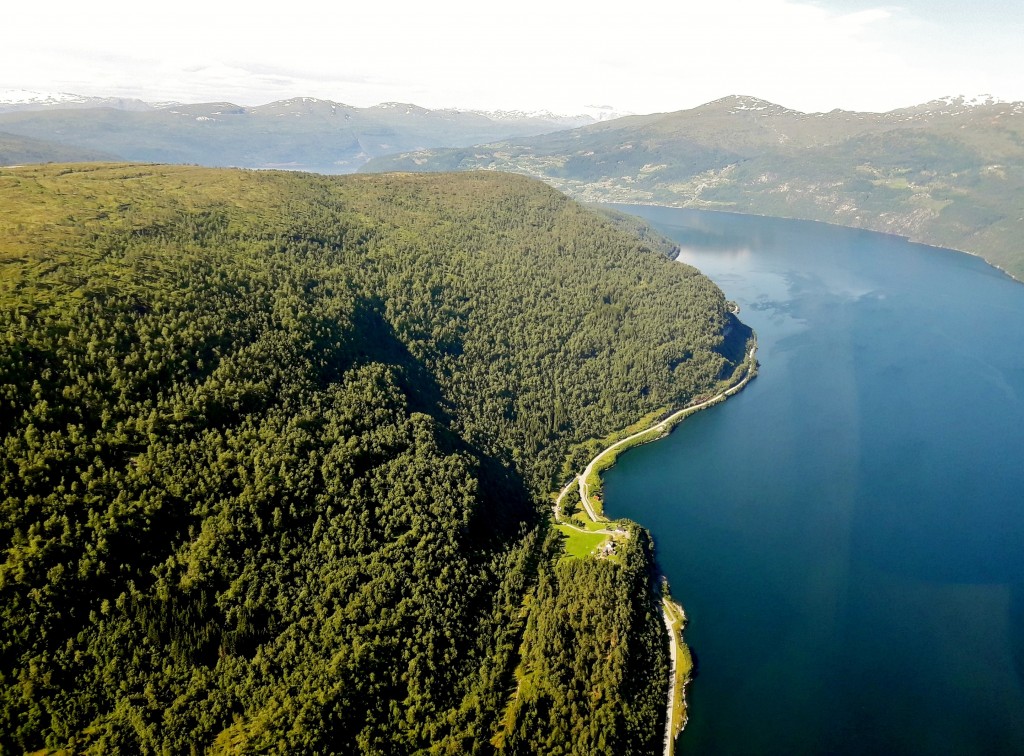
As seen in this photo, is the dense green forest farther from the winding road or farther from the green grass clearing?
the green grass clearing

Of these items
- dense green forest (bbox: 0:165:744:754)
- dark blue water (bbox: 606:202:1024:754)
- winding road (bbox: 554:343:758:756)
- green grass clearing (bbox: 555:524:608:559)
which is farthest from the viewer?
green grass clearing (bbox: 555:524:608:559)

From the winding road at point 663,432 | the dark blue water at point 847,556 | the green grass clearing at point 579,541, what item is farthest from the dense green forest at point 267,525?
the dark blue water at point 847,556

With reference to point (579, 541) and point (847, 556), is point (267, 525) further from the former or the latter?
point (847, 556)

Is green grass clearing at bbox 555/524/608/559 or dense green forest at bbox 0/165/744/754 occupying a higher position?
Result: dense green forest at bbox 0/165/744/754

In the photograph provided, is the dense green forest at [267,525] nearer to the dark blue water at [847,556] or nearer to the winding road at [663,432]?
the winding road at [663,432]

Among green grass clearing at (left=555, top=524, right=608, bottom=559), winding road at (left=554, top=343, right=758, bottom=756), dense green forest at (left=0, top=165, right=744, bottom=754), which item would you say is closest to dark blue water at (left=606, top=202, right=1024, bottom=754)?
winding road at (left=554, top=343, right=758, bottom=756)

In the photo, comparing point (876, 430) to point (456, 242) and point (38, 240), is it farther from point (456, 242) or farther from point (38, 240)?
point (38, 240)

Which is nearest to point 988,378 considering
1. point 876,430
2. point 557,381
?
point 876,430
